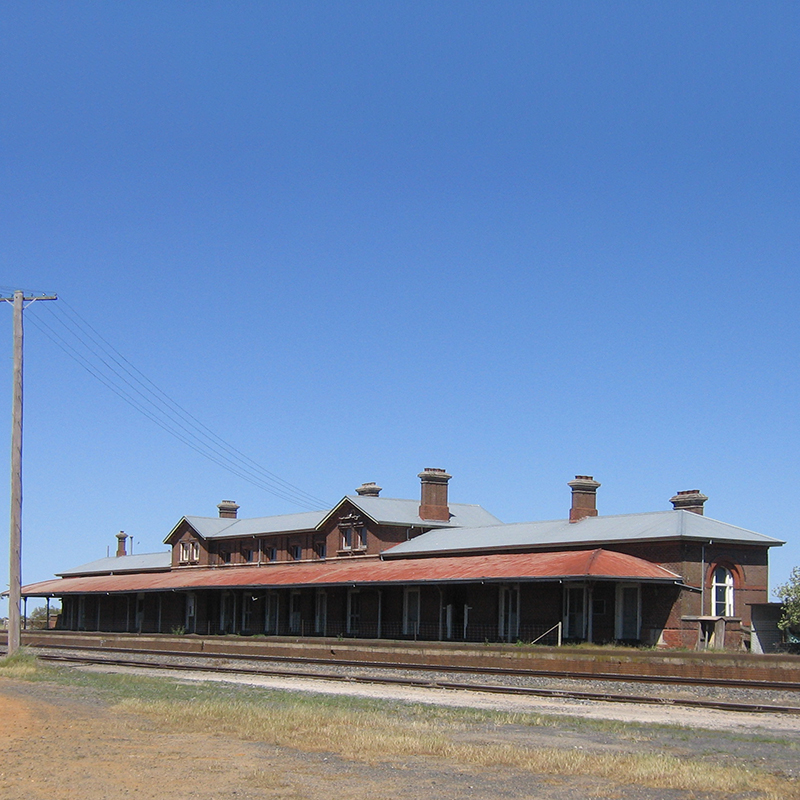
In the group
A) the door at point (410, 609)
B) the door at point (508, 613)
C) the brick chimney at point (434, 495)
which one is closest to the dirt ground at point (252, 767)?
the door at point (508, 613)

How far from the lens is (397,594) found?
42062 mm

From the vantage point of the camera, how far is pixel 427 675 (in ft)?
85.3

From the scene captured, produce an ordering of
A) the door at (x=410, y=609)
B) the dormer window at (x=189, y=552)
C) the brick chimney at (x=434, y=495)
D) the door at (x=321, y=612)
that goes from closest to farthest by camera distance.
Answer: the door at (x=410, y=609)
the door at (x=321, y=612)
the brick chimney at (x=434, y=495)
the dormer window at (x=189, y=552)

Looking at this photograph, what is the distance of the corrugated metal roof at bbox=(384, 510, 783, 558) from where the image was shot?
35438mm

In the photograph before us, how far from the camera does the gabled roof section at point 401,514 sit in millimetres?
47094

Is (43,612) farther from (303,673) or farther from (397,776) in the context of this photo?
(397,776)

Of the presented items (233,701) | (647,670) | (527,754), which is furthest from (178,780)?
(647,670)

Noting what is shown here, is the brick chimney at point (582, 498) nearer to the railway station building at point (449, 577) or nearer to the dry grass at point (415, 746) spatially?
the railway station building at point (449, 577)

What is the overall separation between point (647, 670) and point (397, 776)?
14620mm

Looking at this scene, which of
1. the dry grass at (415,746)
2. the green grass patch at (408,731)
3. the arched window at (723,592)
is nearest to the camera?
the dry grass at (415,746)

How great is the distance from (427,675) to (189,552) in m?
34.9

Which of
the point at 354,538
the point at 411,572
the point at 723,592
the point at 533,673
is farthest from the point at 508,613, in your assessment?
the point at 533,673

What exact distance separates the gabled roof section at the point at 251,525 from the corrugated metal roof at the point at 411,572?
1.69m

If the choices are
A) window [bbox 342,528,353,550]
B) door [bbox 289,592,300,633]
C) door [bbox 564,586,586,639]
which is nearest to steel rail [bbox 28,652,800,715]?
door [bbox 564,586,586,639]
